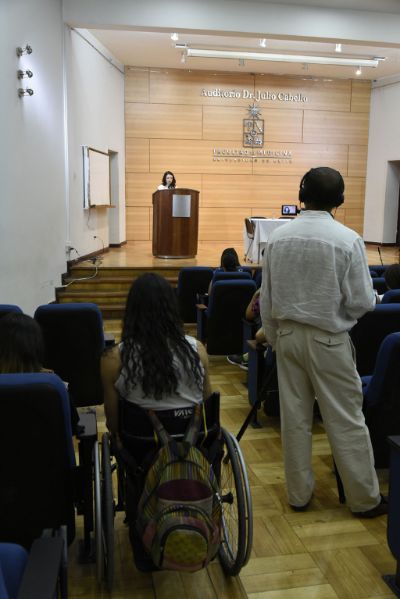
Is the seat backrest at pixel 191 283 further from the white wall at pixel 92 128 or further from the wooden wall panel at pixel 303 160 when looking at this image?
the wooden wall panel at pixel 303 160

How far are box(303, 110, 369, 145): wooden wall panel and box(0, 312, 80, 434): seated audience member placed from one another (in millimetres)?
10001

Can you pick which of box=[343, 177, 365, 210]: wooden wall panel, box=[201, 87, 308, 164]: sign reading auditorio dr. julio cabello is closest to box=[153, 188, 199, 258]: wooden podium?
box=[201, 87, 308, 164]: sign reading auditorio dr. julio cabello

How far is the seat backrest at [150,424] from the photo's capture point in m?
1.68

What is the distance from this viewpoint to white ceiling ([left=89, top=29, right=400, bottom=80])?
318 inches

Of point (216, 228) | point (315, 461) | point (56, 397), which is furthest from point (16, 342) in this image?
point (216, 228)

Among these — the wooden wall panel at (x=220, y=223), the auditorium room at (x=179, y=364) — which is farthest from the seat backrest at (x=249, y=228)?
the wooden wall panel at (x=220, y=223)

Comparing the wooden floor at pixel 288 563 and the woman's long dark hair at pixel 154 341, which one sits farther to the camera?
the wooden floor at pixel 288 563

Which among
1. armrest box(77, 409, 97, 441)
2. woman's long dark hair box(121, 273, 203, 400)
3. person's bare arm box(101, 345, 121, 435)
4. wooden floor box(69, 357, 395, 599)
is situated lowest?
wooden floor box(69, 357, 395, 599)

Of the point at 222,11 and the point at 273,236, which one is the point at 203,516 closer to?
the point at 273,236

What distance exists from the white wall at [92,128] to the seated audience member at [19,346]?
212 inches

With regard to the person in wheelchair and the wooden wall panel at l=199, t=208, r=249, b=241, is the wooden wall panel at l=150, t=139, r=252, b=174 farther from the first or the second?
the person in wheelchair

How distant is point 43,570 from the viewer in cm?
102

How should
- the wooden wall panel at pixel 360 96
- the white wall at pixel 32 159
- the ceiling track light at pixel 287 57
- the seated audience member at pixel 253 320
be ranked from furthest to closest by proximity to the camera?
1. the wooden wall panel at pixel 360 96
2. the ceiling track light at pixel 287 57
3. the white wall at pixel 32 159
4. the seated audience member at pixel 253 320

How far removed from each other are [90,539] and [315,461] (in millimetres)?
1320
